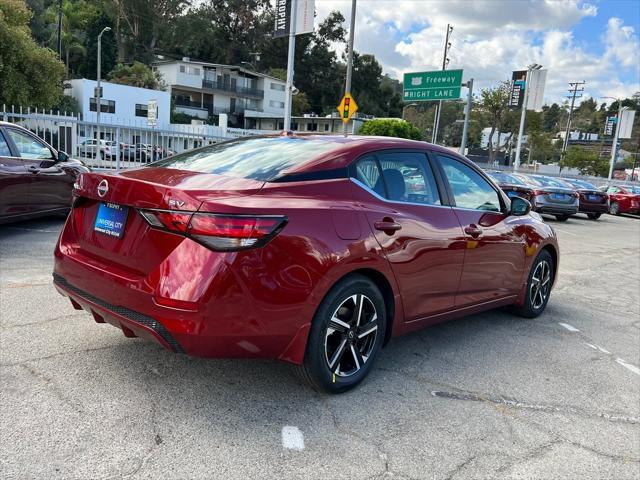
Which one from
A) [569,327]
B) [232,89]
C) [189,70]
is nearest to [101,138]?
[569,327]

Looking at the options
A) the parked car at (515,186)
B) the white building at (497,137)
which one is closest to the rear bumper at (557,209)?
the parked car at (515,186)

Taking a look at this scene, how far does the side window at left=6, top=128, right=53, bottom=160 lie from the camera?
23.5 ft

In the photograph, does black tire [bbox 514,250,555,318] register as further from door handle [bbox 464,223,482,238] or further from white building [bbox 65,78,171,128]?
white building [bbox 65,78,171,128]

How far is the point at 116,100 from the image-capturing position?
46156 mm

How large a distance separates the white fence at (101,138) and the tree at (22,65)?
12.6 meters

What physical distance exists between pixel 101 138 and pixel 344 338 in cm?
1002

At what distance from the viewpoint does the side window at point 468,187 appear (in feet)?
14.1

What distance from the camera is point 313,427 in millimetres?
3010

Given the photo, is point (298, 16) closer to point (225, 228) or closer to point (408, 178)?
point (408, 178)

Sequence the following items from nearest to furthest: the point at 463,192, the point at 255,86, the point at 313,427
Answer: the point at 313,427 → the point at 463,192 → the point at 255,86

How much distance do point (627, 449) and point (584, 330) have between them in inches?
94.7

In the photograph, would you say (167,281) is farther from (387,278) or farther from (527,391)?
(527,391)

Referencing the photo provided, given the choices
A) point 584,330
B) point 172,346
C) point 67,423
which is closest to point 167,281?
point 172,346

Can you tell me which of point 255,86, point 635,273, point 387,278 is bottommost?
point 635,273
